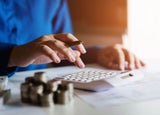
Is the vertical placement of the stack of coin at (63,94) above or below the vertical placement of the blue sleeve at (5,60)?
below

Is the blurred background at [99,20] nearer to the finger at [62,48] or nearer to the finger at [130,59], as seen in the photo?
the finger at [130,59]

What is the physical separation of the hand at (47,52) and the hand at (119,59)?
187 millimetres

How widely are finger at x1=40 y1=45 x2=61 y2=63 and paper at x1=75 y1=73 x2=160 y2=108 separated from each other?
0.09 metres

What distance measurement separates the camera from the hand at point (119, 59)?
3.48 ft

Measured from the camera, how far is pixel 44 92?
705 millimetres

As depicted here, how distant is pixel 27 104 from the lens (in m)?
0.72

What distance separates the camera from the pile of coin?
695 millimetres

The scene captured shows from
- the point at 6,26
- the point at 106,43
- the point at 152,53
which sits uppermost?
the point at 6,26

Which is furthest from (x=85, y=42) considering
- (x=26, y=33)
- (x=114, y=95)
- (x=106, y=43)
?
(x=114, y=95)

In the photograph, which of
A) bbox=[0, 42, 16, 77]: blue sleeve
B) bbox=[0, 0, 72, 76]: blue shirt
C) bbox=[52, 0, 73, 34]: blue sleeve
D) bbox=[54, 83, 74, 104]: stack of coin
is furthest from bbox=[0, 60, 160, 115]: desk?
bbox=[52, 0, 73, 34]: blue sleeve

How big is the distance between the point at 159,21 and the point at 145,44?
146 mm

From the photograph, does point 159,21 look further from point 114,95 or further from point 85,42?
point 114,95

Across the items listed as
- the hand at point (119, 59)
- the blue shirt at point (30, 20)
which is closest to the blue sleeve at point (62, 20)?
the blue shirt at point (30, 20)

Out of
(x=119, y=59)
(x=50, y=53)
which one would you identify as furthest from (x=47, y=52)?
(x=119, y=59)
